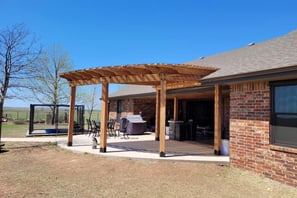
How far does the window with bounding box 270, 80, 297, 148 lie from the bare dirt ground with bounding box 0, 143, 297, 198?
102 cm

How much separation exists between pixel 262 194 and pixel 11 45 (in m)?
12.2

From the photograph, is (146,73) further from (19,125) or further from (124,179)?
(19,125)

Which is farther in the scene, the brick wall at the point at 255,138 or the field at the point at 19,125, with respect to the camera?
the field at the point at 19,125

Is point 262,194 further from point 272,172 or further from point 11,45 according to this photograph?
point 11,45

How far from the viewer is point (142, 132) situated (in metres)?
13.7

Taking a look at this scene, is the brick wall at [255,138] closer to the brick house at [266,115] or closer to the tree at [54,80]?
the brick house at [266,115]

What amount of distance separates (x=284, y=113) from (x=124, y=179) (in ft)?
13.0

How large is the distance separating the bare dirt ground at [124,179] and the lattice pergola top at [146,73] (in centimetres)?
265

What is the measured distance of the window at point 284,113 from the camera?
490 centimetres

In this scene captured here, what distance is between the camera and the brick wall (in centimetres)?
499

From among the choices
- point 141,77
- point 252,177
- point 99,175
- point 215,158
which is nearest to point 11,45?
point 141,77

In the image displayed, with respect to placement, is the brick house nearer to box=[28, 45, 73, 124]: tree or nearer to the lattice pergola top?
the lattice pergola top

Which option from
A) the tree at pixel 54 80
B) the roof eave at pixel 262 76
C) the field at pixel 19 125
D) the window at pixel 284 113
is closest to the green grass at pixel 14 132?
the field at pixel 19 125

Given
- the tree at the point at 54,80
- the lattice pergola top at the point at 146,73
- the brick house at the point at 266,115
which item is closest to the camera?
the brick house at the point at 266,115
